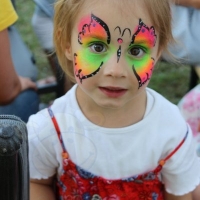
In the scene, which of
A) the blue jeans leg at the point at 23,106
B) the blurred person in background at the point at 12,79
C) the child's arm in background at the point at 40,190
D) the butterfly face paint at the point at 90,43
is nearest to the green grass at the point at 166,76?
the blurred person in background at the point at 12,79

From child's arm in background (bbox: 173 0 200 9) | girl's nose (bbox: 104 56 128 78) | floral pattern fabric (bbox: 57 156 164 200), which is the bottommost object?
floral pattern fabric (bbox: 57 156 164 200)

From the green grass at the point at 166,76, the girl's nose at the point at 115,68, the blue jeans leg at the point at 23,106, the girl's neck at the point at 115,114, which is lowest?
the green grass at the point at 166,76

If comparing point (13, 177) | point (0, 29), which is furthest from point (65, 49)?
point (13, 177)

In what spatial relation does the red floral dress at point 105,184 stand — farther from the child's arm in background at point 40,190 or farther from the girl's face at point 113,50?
the girl's face at point 113,50

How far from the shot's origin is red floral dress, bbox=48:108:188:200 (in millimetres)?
1338

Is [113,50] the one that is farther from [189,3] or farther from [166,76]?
[166,76]

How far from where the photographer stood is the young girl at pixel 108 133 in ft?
3.95

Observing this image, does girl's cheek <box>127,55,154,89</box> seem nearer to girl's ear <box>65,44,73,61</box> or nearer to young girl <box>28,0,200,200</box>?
young girl <box>28,0,200,200</box>

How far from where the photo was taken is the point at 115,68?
1.16 m

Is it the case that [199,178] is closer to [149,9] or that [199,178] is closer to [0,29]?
[149,9]

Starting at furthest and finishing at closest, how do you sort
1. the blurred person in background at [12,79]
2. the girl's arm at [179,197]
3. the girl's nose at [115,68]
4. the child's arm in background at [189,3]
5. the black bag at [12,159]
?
1. the child's arm in background at [189,3]
2. the blurred person in background at [12,79]
3. the girl's arm at [179,197]
4. the girl's nose at [115,68]
5. the black bag at [12,159]

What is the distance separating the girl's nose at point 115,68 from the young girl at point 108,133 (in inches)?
1.2

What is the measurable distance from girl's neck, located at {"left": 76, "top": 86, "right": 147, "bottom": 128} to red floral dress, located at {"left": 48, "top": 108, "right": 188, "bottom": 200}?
0.32 ft

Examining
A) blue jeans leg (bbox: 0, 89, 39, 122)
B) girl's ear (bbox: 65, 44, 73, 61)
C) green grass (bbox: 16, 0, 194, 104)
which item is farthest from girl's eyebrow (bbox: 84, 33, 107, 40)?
green grass (bbox: 16, 0, 194, 104)
